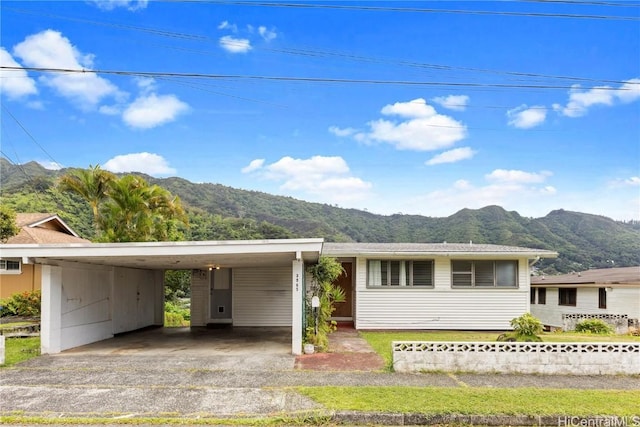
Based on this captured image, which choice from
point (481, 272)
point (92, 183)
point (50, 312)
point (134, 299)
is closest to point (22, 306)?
point (134, 299)

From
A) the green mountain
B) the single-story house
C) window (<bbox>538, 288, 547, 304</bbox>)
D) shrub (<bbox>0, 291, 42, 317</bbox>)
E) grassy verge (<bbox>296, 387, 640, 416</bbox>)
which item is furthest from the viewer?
the green mountain

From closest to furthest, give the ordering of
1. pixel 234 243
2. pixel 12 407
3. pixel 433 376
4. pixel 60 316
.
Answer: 1. pixel 12 407
2. pixel 433 376
3. pixel 234 243
4. pixel 60 316

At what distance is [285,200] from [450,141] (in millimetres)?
18759

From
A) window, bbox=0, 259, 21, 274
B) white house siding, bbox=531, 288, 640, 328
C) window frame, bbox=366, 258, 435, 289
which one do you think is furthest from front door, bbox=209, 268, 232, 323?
white house siding, bbox=531, 288, 640, 328

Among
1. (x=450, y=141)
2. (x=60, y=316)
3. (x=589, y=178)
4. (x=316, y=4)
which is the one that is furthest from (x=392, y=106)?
(x=60, y=316)

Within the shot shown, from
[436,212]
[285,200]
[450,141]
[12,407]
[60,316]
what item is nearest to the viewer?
[12,407]

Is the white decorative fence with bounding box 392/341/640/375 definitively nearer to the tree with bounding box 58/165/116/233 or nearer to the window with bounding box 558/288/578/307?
the window with bounding box 558/288/578/307

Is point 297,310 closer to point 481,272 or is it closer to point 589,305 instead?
point 481,272

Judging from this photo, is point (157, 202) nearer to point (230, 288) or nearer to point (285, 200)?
point (230, 288)

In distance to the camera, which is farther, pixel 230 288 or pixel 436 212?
pixel 436 212

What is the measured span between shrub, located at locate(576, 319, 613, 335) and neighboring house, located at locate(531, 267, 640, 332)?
1.12 metres

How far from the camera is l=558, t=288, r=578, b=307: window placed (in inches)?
759

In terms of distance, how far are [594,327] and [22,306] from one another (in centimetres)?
1891

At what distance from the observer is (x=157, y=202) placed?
1922 centimetres
